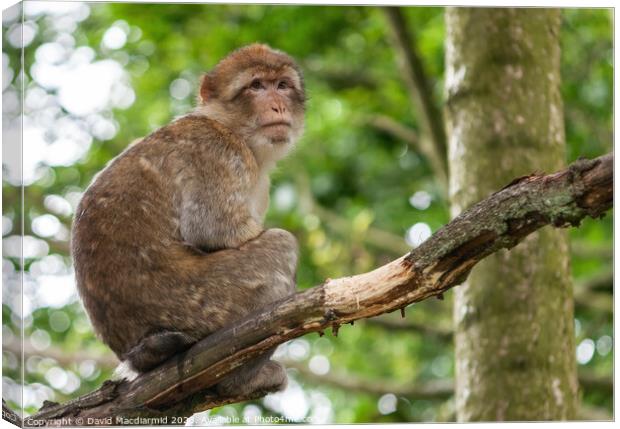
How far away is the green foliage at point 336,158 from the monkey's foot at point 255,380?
1624 millimetres

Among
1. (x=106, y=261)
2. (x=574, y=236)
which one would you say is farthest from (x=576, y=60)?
(x=106, y=261)

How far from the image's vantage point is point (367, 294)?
4.68 metres

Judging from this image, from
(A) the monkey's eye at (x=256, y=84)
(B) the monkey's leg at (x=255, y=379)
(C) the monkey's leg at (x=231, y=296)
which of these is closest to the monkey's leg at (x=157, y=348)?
(C) the monkey's leg at (x=231, y=296)

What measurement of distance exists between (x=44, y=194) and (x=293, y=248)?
3099 mm

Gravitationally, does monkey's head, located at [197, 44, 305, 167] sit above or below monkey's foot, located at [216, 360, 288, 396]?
above

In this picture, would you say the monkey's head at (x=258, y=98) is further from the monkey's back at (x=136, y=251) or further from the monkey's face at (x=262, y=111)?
the monkey's back at (x=136, y=251)

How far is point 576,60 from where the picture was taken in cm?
967

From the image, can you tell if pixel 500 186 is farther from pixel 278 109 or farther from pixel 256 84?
pixel 256 84

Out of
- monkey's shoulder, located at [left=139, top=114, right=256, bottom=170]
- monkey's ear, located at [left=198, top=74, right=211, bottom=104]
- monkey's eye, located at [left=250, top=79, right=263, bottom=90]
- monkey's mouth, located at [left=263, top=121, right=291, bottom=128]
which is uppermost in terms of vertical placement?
monkey's ear, located at [left=198, top=74, right=211, bottom=104]

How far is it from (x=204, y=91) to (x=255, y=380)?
2109 millimetres

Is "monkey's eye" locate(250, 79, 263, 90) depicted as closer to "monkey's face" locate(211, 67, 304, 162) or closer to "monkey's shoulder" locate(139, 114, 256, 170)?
"monkey's face" locate(211, 67, 304, 162)

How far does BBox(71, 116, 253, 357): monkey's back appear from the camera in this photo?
17.3 feet

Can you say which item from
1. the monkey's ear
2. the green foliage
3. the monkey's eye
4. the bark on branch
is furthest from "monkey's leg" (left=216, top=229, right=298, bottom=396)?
the green foliage

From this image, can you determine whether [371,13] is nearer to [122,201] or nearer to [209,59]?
[209,59]
